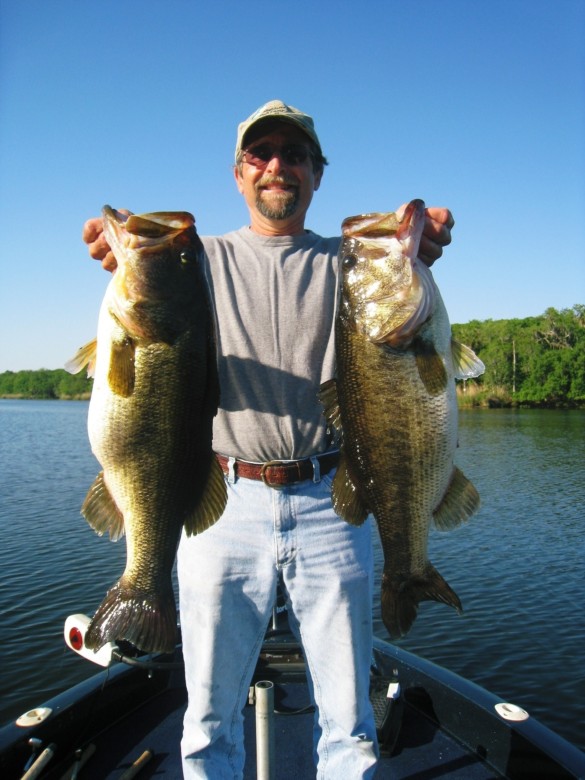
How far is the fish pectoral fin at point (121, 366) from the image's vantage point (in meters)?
3.13

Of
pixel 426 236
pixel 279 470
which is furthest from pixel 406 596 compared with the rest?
pixel 426 236

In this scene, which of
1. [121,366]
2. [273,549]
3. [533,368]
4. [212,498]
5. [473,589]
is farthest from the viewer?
[533,368]

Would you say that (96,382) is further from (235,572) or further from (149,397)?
(235,572)

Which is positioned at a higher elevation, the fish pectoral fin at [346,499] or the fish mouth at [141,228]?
the fish mouth at [141,228]

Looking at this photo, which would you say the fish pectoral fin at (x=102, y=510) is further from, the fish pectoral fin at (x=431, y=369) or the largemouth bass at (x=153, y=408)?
the fish pectoral fin at (x=431, y=369)

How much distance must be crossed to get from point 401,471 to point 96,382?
1.59 m

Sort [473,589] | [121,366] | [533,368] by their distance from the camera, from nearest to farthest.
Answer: [121,366] < [473,589] < [533,368]

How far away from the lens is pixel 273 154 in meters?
3.77

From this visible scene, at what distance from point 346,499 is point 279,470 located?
389mm

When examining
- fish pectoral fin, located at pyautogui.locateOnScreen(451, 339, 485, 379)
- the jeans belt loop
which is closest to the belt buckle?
the jeans belt loop

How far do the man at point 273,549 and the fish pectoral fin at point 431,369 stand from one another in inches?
21.5

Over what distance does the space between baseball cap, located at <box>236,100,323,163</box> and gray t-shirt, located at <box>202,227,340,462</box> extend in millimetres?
791

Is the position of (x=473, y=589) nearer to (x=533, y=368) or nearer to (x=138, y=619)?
(x=138, y=619)

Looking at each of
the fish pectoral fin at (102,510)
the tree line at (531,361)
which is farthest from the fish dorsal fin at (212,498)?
the tree line at (531,361)
